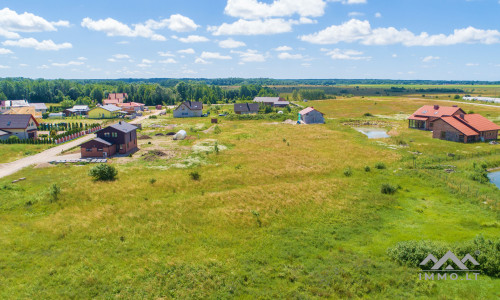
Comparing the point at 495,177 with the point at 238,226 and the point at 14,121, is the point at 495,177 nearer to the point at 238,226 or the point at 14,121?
the point at 238,226

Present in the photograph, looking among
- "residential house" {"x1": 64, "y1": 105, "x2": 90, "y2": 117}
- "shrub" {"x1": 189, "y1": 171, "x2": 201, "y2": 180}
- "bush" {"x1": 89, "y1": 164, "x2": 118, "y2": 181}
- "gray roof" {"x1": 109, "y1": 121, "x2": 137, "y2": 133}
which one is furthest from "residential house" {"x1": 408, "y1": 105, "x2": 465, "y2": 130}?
"residential house" {"x1": 64, "y1": 105, "x2": 90, "y2": 117}

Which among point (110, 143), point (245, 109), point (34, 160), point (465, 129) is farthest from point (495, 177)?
point (245, 109)

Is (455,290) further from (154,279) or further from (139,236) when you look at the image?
(139,236)

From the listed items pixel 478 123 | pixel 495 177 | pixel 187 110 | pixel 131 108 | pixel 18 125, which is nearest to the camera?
pixel 495 177

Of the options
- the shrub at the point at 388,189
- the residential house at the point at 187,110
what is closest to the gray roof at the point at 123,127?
the shrub at the point at 388,189

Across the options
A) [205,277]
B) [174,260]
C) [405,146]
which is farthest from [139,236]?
[405,146]

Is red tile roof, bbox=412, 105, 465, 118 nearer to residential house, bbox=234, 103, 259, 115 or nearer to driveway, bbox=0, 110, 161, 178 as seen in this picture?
residential house, bbox=234, 103, 259, 115

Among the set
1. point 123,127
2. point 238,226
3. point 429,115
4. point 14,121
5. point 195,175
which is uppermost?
point 14,121
